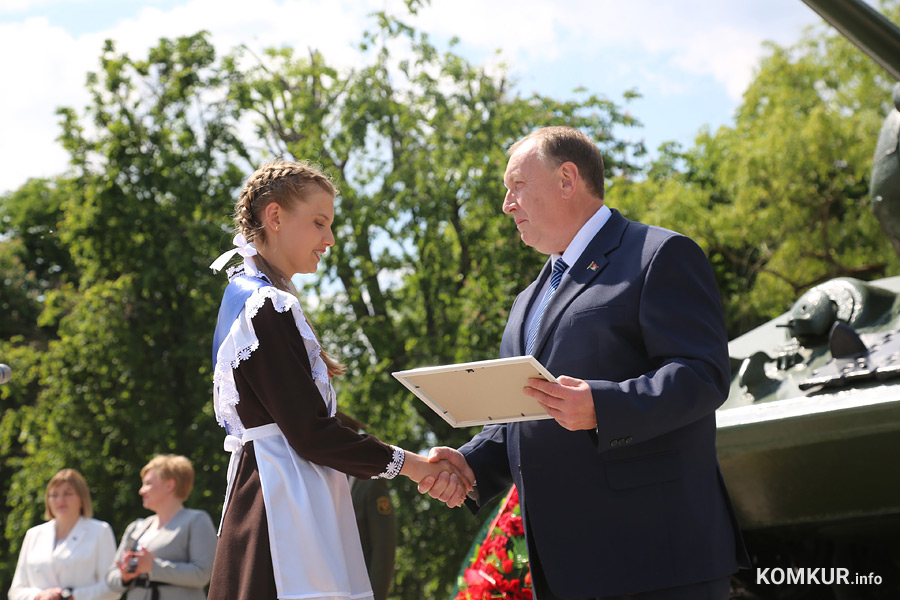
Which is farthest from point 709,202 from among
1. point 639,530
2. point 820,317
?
point 639,530

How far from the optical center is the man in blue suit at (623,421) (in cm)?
274

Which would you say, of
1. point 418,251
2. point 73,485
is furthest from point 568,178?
point 418,251

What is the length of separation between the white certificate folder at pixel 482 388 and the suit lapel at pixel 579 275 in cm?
26

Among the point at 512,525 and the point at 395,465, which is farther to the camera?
the point at 512,525

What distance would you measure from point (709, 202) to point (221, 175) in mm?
11798

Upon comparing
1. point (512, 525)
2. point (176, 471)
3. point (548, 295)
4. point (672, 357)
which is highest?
point (548, 295)

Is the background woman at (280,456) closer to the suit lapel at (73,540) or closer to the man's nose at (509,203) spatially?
the man's nose at (509,203)

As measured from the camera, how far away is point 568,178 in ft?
10.7

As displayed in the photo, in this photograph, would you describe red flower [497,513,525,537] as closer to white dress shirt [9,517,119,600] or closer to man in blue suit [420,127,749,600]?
man in blue suit [420,127,749,600]

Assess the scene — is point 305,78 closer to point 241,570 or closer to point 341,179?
point 341,179

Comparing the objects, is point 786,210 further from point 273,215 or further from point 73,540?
point 273,215

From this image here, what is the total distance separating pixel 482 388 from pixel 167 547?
3487mm

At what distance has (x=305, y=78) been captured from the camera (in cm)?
1285

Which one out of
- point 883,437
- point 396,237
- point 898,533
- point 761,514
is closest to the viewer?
point 883,437
